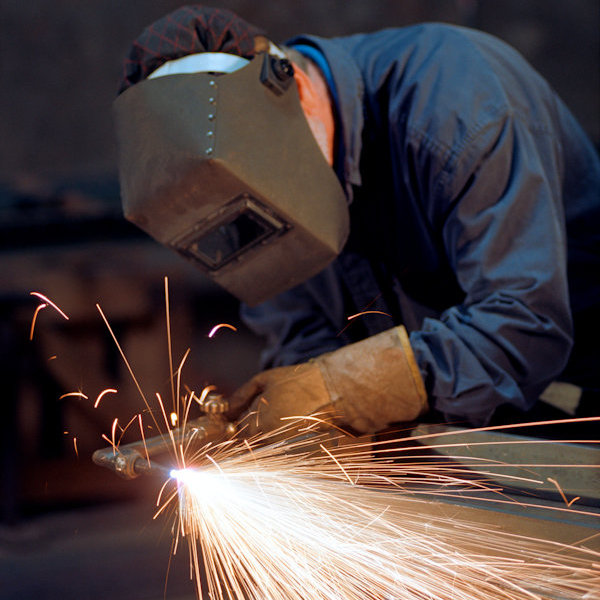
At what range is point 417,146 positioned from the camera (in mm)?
1378

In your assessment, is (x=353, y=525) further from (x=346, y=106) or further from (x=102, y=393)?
(x=102, y=393)

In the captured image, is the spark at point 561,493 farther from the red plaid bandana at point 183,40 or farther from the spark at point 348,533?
the red plaid bandana at point 183,40

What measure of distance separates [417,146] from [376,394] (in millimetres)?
610

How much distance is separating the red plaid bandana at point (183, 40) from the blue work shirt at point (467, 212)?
0.28 meters

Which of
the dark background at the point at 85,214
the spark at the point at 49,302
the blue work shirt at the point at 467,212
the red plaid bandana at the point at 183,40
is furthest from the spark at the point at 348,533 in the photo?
the spark at the point at 49,302

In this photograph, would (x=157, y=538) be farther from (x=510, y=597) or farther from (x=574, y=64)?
(x=574, y=64)

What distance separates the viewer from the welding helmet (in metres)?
Result: 1.14

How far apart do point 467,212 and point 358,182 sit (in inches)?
11.0

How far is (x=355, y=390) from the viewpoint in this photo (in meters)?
1.21

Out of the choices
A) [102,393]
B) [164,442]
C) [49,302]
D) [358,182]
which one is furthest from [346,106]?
[102,393]

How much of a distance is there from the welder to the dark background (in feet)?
3.58

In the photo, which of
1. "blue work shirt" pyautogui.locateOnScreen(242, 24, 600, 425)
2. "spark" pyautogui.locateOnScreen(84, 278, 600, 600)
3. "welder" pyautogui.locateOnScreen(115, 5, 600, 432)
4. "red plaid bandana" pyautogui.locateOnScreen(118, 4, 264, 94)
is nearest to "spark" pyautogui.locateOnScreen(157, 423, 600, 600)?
"spark" pyautogui.locateOnScreen(84, 278, 600, 600)

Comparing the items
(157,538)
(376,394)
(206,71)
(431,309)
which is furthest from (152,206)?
(157,538)

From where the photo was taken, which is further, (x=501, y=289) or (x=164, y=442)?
(x=501, y=289)
